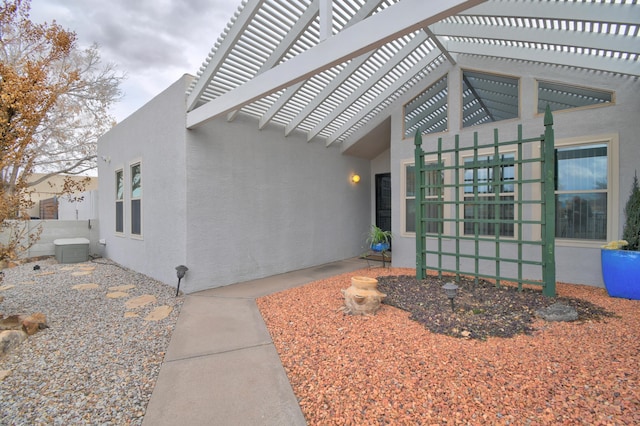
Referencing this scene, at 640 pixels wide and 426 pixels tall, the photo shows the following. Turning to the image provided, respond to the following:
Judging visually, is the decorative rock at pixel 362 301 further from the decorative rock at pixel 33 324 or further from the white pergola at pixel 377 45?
the decorative rock at pixel 33 324

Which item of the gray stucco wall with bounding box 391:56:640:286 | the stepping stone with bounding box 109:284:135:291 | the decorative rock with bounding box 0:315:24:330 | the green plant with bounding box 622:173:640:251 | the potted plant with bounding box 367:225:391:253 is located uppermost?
the gray stucco wall with bounding box 391:56:640:286

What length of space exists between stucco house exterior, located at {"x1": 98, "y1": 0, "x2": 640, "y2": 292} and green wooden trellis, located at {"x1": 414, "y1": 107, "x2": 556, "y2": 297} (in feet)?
1.54

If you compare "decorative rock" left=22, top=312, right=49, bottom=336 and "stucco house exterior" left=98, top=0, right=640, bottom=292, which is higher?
"stucco house exterior" left=98, top=0, right=640, bottom=292

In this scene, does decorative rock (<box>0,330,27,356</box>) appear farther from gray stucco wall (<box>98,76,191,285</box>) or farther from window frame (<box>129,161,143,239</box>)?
window frame (<box>129,161,143,239</box>)

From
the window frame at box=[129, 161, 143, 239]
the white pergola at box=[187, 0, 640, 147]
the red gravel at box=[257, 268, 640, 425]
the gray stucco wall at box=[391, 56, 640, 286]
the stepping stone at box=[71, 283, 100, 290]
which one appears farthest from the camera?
the window frame at box=[129, 161, 143, 239]

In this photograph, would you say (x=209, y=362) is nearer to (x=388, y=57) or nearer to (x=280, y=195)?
(x=280, y=195)

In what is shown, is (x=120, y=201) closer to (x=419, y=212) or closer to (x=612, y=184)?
(x=419, y=212)

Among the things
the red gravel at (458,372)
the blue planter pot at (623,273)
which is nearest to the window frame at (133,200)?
the red gravel at (458,372)

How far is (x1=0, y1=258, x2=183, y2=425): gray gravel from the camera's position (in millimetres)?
2047

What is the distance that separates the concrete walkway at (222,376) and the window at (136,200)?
127 inches

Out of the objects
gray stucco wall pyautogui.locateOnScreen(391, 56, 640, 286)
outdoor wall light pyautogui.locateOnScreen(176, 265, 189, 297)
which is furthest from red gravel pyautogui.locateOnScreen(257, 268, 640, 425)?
outdoor wall light pyautogui.locateOnScreen(176, 265, 189, 297)

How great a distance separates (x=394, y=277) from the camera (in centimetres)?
545

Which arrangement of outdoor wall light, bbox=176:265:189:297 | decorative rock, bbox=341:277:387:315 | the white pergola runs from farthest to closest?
1. outdoor wall light, bbox=176:265:189:297
2. decorative rock, bbox=341:277:387:315
3. the white pergola

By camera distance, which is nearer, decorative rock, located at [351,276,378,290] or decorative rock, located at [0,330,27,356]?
decorative rock, located at [0,330,27,356]
